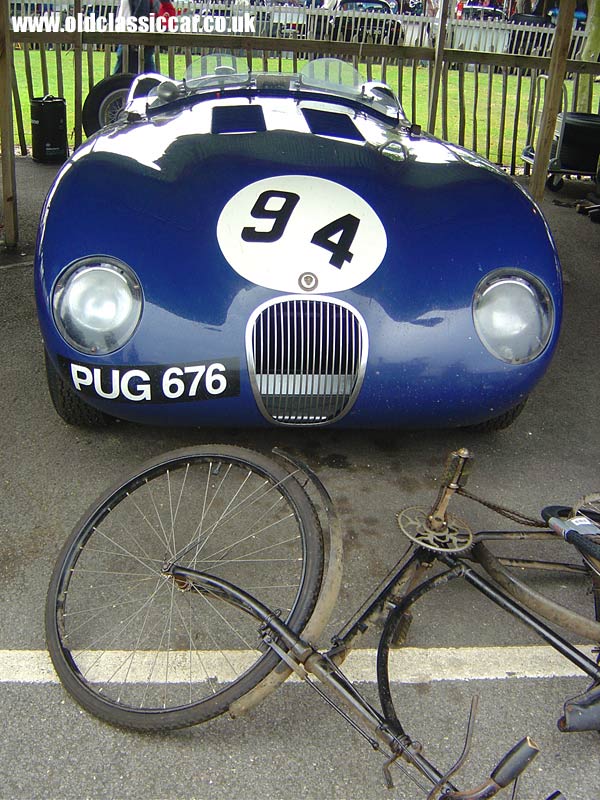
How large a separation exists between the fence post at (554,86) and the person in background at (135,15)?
15.2 feet

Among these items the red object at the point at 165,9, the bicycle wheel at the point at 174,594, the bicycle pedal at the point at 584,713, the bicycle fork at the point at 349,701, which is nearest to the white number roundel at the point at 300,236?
the bicycle wheel at the point at 174,594

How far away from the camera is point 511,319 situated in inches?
118

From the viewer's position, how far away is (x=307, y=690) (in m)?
2.25

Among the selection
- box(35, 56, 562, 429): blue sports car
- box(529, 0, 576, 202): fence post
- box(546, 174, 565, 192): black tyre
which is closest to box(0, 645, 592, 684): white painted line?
box(35, 56, 562, 429): blue sports car

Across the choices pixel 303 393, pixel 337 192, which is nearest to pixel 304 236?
pixel 337 192

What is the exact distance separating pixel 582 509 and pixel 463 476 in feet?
1.48

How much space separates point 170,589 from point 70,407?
3.61 ft

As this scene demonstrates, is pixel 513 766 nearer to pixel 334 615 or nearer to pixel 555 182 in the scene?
pixel 334 615

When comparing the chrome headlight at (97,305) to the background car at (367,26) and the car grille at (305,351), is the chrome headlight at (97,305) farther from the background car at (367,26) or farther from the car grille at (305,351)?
the background car at (367,26)

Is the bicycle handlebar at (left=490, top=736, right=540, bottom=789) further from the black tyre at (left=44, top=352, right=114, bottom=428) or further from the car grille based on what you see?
the black tyre at (left=44, top=352, right=114, bottom=428)

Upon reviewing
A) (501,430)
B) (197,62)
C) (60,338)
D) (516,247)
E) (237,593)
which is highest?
(197,62)

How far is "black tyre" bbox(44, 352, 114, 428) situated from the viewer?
333 cm

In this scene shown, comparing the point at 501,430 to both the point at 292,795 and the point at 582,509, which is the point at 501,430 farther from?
the point at 292,795

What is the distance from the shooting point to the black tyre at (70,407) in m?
3.33
